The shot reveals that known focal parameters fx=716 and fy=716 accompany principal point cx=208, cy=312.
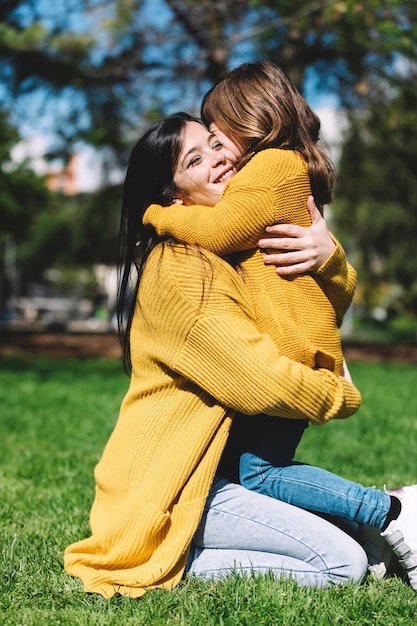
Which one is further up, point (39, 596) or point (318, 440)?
point (39, 596)

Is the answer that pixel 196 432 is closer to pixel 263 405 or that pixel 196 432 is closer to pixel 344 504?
pixel 263 405

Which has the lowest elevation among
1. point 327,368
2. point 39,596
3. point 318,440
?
point 318,440

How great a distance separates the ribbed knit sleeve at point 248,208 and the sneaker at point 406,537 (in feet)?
→ 3.60

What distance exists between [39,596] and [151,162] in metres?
1.61

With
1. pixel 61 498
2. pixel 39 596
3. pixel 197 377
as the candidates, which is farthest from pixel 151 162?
pixel 61 498

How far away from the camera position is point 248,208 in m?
2.39

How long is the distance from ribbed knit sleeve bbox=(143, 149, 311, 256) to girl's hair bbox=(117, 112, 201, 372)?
0.16 m

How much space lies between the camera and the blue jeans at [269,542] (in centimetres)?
255

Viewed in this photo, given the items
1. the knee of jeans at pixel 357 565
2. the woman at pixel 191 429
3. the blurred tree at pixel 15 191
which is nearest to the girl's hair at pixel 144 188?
the woman at pixel 191 429

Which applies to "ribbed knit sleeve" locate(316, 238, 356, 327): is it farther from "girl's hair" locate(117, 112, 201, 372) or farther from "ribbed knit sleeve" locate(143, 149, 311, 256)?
"girl's hair" locate(117, 112, 201, 372)

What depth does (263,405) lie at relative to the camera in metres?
2.35

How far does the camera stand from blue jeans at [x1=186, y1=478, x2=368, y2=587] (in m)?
2.55

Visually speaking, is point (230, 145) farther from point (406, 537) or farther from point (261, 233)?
point (406, 537)

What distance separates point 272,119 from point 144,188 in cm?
55
